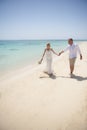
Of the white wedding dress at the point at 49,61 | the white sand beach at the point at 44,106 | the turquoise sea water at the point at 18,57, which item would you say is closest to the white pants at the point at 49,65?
the white wedding dress at the point at 49,61

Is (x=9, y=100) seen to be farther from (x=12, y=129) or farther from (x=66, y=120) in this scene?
(x=66, y=120)

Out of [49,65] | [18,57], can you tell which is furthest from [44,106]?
[18,57]

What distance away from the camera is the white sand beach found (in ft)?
10.4

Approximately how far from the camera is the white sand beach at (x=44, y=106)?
318 centimetres

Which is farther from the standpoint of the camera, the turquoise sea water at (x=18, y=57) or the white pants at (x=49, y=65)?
the turquoise sea water at (x=18, y=57)

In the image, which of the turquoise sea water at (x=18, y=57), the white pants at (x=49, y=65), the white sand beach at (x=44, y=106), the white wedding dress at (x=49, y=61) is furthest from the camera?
the turquoise sea water at (x=18, y=57)

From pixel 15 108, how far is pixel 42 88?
1558 millimetres

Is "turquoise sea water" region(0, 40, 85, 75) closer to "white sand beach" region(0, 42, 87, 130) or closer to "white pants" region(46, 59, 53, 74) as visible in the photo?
"white pants" region(46, 59, 53, 74)

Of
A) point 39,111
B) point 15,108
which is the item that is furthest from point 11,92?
point 39,111

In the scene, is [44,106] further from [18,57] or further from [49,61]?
[18,57]

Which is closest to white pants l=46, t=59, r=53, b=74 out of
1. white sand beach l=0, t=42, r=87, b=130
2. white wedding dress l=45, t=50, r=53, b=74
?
white wedding dress l=45, t=50, r=53, b=74

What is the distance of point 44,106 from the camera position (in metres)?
3.87

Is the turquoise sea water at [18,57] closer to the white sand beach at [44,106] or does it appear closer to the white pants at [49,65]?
the white pants at [49,65]

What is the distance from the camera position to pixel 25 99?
4332 millimetres
